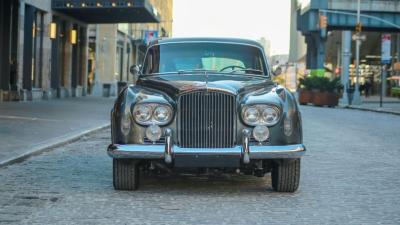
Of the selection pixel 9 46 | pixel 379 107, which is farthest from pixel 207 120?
pixel 379 107

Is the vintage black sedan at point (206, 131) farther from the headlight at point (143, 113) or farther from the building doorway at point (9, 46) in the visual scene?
the building doorway at point (9, 46)

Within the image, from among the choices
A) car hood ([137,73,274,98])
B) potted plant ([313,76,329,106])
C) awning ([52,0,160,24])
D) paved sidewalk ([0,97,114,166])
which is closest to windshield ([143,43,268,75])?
car hood ([137,73,274,98])

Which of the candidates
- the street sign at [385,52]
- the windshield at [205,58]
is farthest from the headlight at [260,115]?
the street sign at [385,52]

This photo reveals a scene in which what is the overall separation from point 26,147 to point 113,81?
35.5 metres

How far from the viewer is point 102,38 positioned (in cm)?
4553

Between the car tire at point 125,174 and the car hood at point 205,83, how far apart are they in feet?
2.92

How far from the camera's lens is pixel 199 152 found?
6.77m

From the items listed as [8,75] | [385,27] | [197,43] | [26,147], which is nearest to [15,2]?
[8,75]

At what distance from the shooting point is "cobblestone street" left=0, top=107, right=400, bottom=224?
6098 mm

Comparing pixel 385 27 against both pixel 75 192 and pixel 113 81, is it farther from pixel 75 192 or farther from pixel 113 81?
pixel 75 192

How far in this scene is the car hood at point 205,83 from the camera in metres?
7.02

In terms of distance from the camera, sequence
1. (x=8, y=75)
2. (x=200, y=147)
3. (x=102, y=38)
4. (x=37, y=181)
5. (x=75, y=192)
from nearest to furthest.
A: (x=200, y=147) < (x=75, y=192) < (x=37, y=181) < (x=8, y=75) < (x=102, y=38)

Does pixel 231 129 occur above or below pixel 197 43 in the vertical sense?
below

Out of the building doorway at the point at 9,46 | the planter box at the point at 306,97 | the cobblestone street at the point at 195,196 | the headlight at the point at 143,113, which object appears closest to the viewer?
the cobblestone street at the point at 195,196
